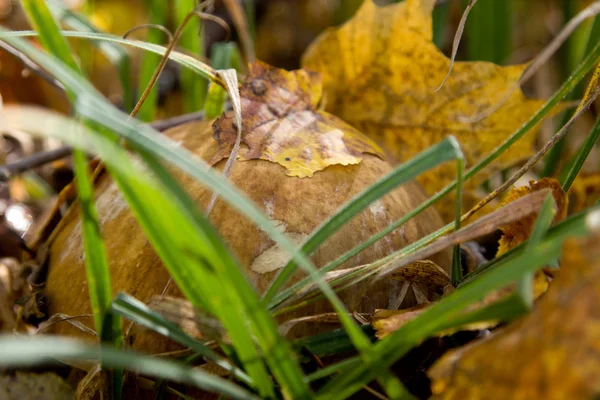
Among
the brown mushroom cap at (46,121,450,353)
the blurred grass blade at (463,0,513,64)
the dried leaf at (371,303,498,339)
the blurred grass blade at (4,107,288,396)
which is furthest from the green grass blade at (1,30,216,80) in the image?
the blurred grass blade at (463,0,513,64)

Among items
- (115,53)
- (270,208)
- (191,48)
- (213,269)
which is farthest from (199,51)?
(213,269)

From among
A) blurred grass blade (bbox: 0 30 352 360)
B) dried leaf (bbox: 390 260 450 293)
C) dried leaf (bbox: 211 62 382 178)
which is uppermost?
blurred grass blade (bbox: 0 30 352 360)

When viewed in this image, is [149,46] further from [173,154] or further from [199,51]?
[199,51]

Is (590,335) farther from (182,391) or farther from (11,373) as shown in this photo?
(11,373)

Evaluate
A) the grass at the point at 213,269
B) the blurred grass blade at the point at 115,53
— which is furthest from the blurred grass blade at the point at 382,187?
the blurred grass blade at the point at 115,53

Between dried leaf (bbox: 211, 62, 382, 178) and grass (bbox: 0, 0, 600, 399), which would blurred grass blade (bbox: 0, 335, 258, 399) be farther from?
dried leaf (bbox: 211, 62, 382, 178)

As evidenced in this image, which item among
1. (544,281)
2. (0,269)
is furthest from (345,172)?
(0,269)
